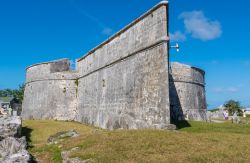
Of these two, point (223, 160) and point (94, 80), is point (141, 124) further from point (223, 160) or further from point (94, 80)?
point (94, 80)

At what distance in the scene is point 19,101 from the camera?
7100cm

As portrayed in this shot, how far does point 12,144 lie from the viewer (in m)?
14.7

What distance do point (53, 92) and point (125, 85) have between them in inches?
619

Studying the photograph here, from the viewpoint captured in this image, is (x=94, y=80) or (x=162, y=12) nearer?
(x=162, y=12)

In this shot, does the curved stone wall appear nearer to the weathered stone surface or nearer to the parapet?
the parapet

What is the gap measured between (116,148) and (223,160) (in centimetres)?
455

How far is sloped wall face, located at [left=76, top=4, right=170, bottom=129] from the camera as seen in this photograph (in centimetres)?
1795

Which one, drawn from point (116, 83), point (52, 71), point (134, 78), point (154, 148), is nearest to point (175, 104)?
point (116, 83)

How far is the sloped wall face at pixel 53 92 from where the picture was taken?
34.1 meters

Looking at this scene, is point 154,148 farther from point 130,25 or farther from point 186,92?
point 186,92

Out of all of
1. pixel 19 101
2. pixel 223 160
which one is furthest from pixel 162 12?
pixel 19 101

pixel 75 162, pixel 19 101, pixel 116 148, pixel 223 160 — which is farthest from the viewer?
pixel 19 101

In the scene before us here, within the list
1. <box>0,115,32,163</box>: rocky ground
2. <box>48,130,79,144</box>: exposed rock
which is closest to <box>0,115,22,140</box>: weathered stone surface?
<box>0,115,32,163</box>: rocky ground

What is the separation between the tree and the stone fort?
31411 mm
